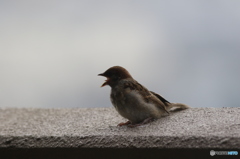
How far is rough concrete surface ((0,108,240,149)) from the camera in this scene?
83.0 inches

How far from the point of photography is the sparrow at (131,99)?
2480 millimetres

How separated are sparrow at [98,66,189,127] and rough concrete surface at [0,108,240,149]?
7 centimetres

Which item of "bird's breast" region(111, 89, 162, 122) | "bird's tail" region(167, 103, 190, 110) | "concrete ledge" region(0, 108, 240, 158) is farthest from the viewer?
"bird's tail" region(167, 103, 190, 110)

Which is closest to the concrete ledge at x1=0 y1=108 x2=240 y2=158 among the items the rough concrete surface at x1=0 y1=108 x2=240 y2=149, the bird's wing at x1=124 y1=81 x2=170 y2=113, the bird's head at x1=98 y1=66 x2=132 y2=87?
the rough concrete surface at x1=0 y1=108 x2=240 y2=149

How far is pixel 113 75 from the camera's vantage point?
101 inches

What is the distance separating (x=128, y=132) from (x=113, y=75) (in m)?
0.42

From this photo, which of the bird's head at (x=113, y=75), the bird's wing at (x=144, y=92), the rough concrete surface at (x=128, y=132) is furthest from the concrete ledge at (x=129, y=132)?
the bird's head at (x=113, y=75)

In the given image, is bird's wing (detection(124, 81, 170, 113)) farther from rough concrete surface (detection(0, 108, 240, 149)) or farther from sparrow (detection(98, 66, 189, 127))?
rough concrete surface (detection(0, 108, 240, 149))

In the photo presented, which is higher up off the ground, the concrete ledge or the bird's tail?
the bird's tail

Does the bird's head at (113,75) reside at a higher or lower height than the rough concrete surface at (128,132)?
higher

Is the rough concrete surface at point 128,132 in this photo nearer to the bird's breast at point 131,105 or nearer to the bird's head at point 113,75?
the bird's breast at point 131,105

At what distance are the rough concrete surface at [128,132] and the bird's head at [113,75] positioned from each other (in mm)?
271

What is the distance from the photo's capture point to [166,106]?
2.71 meters
